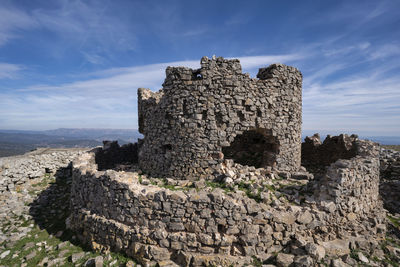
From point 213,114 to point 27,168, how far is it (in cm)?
1327

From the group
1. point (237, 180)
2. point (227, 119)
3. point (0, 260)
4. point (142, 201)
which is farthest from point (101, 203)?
point (227, 119)

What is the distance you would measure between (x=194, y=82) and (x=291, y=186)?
5.85 metres

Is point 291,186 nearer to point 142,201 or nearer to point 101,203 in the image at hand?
point 142,201

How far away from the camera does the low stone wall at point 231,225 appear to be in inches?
265

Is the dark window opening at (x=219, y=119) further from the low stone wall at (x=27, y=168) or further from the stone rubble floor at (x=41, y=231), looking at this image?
the low stone wall at (x=27, y=168)

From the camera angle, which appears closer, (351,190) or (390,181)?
(351,190)

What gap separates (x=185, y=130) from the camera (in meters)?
9.41

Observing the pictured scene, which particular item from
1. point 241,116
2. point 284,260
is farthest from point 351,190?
point 241,116

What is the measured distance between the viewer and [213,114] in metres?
9.26

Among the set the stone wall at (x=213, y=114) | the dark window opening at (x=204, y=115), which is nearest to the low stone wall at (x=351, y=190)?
the stone wall at (x=213, y=114)

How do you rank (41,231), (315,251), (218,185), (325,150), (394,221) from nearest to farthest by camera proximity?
(315,251) < (218,185) < (394,221) < (41,231) < (325,150)

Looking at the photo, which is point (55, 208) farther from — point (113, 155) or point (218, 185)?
point (218, 185)

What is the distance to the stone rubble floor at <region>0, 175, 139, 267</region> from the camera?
7.55 m

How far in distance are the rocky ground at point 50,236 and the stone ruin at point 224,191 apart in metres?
0.29
